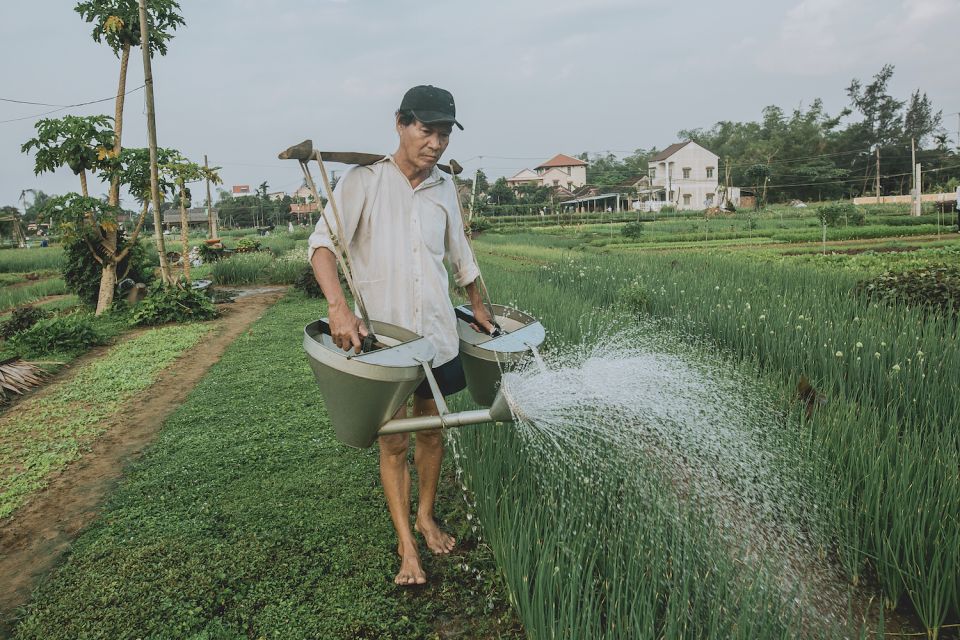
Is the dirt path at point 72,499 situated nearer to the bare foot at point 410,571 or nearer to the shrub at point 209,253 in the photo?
the bare foot at point 410,571

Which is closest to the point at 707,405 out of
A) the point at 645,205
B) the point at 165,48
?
the point at 165,48

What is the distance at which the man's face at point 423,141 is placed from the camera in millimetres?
1810

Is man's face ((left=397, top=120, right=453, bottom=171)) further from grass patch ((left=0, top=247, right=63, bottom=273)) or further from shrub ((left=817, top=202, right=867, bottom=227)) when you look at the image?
shrub ((left=817, top=202, right=867, bottom=227))

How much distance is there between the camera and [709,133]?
218ft

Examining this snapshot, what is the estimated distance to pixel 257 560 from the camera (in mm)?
2139

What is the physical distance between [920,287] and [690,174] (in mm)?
44954

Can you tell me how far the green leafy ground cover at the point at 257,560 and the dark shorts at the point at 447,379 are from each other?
57 cm

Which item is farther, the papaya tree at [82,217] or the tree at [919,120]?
the tree at [919,120]

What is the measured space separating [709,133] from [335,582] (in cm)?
7235

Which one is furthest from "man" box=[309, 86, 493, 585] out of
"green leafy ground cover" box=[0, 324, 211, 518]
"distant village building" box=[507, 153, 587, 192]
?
"distant village building" box=[507, 153, 587, 192]

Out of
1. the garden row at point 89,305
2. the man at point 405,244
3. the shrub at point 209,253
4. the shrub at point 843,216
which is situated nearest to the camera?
the man at point 405,244

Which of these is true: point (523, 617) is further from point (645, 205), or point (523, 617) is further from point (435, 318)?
point (645, 205)

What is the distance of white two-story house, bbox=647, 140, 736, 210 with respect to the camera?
151 feet

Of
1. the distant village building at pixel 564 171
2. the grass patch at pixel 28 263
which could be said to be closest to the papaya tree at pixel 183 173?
the grass patch at pixel 28 263
